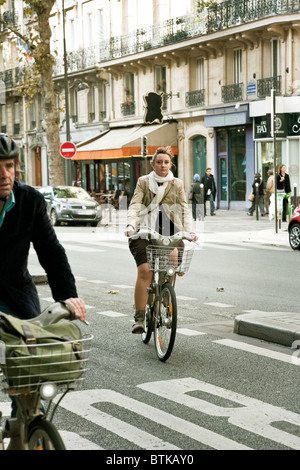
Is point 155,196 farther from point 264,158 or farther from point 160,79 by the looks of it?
point 160,79

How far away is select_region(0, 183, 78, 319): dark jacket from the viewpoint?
3.75 meters

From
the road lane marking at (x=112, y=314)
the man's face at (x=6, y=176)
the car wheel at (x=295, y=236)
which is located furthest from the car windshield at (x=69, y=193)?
the man's face at (x=6, y=176)

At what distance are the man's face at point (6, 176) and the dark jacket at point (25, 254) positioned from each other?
148 mm

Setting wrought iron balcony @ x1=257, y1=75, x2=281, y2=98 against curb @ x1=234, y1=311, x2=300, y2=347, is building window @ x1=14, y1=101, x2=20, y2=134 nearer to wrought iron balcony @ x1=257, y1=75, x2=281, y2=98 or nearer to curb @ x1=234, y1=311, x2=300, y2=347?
wrought iron balcony @ x1=257, y1=75, x2=281, y2=98

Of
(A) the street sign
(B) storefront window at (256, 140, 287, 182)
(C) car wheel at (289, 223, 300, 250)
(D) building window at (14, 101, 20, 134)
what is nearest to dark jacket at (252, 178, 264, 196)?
(B) storefront window at (256, 140, 287, 182)

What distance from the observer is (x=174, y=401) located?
5.72m

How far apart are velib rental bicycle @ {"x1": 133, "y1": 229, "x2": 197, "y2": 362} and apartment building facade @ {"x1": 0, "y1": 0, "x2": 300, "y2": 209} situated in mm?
17788

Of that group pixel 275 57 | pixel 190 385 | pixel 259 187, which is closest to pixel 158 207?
pixel 190 385

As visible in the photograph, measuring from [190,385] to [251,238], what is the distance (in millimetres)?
15248

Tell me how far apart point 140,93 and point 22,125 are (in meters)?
16.1

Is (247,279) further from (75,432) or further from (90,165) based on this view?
(90,165)

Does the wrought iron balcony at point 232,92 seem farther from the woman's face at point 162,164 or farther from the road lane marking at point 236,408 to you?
the road lane marking at point 236,408

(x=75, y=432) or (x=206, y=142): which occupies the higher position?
(x=206, y=142)
